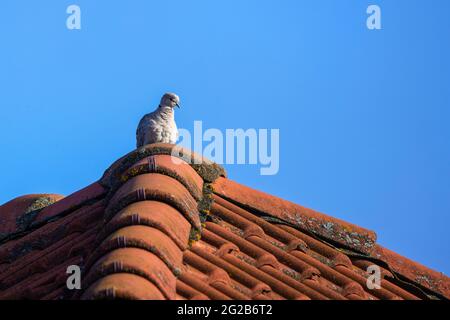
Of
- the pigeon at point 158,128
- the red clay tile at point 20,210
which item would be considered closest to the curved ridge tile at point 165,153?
the red clay tile at point 20,210

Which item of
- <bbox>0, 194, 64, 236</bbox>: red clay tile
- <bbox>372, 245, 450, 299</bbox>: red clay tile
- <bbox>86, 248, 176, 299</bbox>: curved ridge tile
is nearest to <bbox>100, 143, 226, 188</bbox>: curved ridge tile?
<bbox>0, 194, 64, 236</bbox>: red clay tile

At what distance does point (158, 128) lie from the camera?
8758 millimetres

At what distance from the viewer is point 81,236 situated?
223 inches

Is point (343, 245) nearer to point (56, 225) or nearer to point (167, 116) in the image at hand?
point (56, 225)

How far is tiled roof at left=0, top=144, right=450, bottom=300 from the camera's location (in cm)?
473

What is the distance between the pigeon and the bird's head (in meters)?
0.08

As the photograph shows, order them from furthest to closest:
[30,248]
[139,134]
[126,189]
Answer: [139,134]
[30,248]
[126,189]

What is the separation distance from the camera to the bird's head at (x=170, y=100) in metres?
9.32

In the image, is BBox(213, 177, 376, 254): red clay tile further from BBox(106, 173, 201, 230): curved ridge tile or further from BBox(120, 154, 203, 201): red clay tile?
BBox(106, 173, 201, 230): curved ridge tile

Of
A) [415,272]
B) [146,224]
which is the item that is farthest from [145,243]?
A: [415,272]
